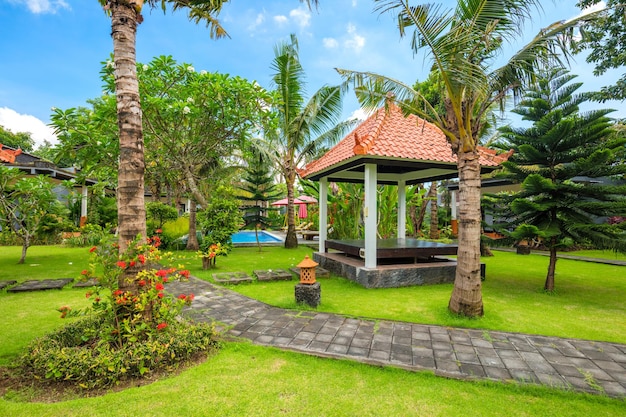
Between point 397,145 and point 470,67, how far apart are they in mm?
2921

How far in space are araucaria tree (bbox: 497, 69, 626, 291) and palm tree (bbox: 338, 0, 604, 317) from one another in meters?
1.83

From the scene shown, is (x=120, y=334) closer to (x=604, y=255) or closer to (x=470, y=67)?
(x=470, y=67)

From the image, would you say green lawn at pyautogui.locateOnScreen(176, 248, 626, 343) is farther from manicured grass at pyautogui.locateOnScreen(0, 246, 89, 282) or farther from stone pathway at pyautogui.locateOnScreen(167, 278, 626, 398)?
manicured grass at pyautogui.locateOnScreen(0, 246, 89, 282)

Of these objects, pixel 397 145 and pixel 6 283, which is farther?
pixel 397 145

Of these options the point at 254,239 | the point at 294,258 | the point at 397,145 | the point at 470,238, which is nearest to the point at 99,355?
the point at 470,238

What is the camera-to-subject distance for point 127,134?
3.42 metres

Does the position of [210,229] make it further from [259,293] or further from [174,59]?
[174,59]

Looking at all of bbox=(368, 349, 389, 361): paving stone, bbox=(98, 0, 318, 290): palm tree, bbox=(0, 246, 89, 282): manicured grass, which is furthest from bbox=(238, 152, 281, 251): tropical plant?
bbox=(368, 349, 389, 361): paving stone

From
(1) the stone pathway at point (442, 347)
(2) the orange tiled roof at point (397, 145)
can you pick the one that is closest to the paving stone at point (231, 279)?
(1) the stone pathway at point (442, 347)

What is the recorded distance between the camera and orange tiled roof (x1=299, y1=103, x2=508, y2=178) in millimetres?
6477

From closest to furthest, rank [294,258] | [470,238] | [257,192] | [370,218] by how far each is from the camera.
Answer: [470,238], [370,218], [294,258], [257,192]

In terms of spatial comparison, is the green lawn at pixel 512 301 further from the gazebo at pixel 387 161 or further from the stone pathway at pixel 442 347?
the gazebo at pixel 387 161

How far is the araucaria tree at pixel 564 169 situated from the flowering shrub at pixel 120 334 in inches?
251

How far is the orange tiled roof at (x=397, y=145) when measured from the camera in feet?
21.2
